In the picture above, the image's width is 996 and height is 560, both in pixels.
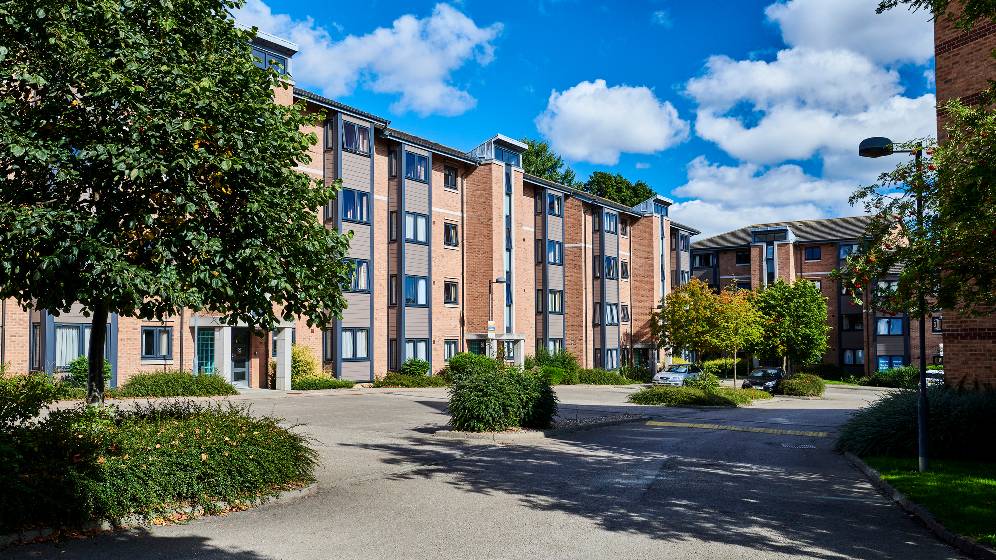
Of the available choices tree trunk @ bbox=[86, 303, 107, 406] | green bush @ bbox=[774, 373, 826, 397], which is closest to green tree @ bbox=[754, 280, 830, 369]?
green bush @ bbox=[774, 373, 826, 397]

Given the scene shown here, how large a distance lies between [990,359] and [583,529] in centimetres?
1206

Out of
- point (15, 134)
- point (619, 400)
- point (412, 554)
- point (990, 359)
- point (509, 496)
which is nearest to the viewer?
point (412, 554)

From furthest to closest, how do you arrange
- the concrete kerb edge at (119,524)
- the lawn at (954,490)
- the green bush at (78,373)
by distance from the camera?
1. the green bush at (78,373)
2. the lawn at (954,490)
3. the concrete kerb edge at (119,524)

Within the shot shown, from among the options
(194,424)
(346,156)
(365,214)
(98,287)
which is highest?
(346,156)

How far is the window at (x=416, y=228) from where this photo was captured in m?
38.3

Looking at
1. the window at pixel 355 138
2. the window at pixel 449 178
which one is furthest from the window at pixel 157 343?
the window at pixel 449 178

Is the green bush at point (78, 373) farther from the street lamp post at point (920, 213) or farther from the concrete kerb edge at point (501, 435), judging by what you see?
the street lamp post at point (920, 213)

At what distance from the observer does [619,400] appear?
32844mm

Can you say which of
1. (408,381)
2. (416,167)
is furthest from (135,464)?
(416,167)

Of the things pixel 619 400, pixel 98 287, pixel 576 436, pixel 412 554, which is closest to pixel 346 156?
pixel 619 400

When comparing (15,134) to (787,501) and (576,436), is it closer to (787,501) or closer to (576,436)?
(787,501)

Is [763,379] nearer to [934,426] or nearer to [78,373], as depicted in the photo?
[934,426]

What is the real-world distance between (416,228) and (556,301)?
1559 centimetres

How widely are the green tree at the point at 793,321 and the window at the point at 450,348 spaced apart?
83.9ft
